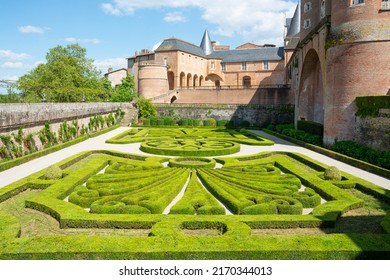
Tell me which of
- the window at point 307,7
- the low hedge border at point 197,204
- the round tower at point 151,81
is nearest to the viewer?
the low hedge border at point 197,204

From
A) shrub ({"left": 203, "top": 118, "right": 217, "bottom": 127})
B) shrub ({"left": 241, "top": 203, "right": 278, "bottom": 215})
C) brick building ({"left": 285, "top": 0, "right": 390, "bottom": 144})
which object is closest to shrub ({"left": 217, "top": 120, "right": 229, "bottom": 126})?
shrub ({"left": 203, "top": 118, "right": 217, "bottom": 127})

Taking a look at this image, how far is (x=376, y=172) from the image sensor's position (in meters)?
14.6

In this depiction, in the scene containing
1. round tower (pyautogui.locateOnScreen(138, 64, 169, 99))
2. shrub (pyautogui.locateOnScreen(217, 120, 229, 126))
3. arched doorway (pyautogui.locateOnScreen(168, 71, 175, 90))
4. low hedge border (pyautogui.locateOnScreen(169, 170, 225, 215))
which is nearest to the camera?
low hedge border (pyautogui.locateOnScreen(169, 170, 225, 215))

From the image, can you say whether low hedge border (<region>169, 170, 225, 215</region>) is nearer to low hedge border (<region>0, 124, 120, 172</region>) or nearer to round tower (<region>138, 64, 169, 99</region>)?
low hedge border (<region>0, 124, 120, 172</region>)

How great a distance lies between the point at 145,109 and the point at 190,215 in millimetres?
34528

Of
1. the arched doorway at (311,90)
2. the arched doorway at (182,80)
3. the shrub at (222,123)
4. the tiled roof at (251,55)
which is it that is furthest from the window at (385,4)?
the arched doorway at (182,80)

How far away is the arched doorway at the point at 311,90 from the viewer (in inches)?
1111

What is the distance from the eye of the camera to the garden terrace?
6.57 m

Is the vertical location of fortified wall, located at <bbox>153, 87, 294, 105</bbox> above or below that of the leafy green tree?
above

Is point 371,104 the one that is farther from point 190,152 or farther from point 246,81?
point 246,81

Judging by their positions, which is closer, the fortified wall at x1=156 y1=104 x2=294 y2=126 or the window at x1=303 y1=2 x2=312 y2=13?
the window at x1=303 y1=2 x2=312 y2=13

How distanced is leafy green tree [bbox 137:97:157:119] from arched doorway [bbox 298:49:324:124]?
749 inches

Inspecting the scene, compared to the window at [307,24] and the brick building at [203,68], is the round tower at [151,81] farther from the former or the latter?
the window at [307,24]

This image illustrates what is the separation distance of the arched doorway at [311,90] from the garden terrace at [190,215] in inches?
610
